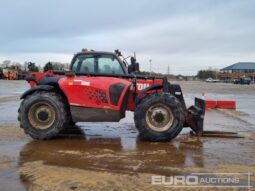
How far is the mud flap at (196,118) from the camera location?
31.4 ft

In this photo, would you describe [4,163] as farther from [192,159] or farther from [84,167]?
[192,159]

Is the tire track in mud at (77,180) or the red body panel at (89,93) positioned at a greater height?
the red body panel at (89,93)

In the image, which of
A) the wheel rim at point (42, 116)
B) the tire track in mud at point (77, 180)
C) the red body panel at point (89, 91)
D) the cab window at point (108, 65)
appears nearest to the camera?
the tire track in mud at point (77, 180)

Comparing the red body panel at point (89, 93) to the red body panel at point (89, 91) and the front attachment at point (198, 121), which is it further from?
the front attachment at point (198, 121)

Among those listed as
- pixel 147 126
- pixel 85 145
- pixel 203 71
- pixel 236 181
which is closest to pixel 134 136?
pixel 147 126

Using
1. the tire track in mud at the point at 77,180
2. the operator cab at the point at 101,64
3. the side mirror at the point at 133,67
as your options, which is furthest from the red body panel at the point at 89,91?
the tire track in mud at the point at 77,180

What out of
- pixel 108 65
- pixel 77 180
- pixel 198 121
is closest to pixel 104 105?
pixel 108 65

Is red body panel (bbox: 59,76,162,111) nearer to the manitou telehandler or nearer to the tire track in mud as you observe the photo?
the manitou telehandler

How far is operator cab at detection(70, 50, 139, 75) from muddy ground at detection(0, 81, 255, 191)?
158 centimetres

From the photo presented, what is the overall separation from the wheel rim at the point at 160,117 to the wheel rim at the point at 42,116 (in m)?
2.21

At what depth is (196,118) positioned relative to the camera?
9641 millimetres

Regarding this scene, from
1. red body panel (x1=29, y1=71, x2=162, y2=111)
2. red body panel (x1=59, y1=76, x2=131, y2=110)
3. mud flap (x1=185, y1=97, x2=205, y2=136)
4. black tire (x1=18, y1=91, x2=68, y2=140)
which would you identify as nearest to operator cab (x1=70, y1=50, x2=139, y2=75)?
red body panel (x1=29, y1=71, x2=162, y2=111)

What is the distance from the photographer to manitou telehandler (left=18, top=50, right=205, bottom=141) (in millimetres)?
9039

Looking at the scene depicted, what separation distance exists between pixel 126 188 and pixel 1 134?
5577 millimetres
